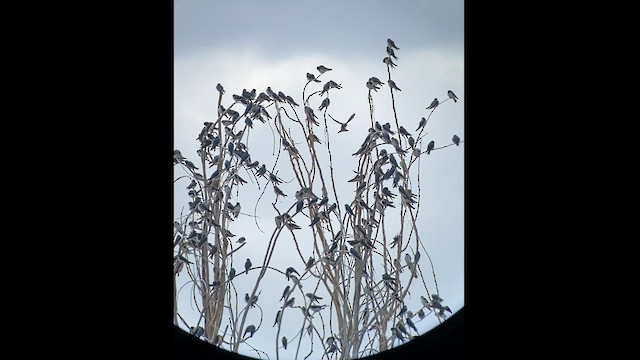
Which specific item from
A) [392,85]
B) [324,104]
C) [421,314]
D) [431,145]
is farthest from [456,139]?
[421,314]

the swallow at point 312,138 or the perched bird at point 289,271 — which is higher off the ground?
the swallow at point 312,138

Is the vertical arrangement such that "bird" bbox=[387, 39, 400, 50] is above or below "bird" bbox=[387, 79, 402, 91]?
above

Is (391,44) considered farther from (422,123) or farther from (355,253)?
(355,253)

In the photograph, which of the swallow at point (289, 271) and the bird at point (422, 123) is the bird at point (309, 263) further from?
the bird at point (422, 123)

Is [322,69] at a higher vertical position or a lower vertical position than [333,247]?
higher

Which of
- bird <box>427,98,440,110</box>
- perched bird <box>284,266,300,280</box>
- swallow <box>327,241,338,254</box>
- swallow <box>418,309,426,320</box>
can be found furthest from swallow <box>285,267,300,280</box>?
bird <box>427,98,440,110</box>

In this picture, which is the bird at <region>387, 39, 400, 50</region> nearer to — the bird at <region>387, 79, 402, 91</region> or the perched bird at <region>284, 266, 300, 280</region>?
the bird at <region>387, 79, 402, 91</region>

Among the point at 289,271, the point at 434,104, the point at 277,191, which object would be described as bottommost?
the point at 289,271

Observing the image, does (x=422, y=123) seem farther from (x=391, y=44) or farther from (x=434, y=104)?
(x=391, y=44)

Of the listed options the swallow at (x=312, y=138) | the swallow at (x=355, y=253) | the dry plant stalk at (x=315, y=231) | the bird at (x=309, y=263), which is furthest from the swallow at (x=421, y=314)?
the swallow at (x=312, y=138)

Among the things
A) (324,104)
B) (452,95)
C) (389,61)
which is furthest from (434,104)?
(324,104)

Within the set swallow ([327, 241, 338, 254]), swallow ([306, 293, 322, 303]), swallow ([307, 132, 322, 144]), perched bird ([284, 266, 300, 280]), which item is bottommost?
swallow ([306, 293, 322, 303])
